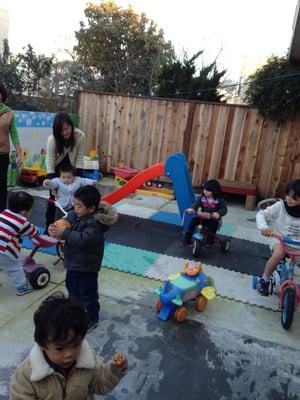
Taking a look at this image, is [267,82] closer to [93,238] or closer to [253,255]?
[253,255]

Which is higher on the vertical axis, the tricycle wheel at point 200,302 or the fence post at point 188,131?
the fence post at point 188,131

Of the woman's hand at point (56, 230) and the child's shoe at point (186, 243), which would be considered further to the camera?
the child's shoe at point (186, 243)

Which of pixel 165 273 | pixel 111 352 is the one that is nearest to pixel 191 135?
pixel 165 273

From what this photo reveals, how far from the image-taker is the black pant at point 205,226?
5011mm

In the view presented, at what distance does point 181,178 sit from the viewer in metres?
5.29

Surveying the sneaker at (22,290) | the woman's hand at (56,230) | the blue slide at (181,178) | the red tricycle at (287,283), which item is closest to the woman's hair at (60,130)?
the blue slide at (181,178)

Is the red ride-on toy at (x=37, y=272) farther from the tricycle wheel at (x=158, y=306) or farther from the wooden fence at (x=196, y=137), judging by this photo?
the wooden fence at (x=196, y=137)

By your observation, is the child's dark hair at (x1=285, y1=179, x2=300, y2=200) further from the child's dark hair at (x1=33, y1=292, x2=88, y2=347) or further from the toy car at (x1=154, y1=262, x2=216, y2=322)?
the child's dark hair at (x1=33, y1=292, x2=88, y2=347)

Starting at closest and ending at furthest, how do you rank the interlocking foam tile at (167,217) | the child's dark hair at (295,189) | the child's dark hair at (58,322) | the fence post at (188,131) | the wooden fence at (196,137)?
the child's dark hair at (58,322) < the child's dark hair at (295,189) < the interlocking foam tile at (167,217) < the wooden fence at (196,137) < the fence post at (188,131)

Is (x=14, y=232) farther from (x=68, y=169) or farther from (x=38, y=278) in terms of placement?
(x=68, y=169)

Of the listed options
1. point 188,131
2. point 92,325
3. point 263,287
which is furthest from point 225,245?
point 188,131

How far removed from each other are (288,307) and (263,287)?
62 cm

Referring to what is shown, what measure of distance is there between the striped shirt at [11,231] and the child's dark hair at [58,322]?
6.37 feet

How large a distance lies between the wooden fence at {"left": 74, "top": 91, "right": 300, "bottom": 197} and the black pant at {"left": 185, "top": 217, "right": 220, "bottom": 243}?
343cm
